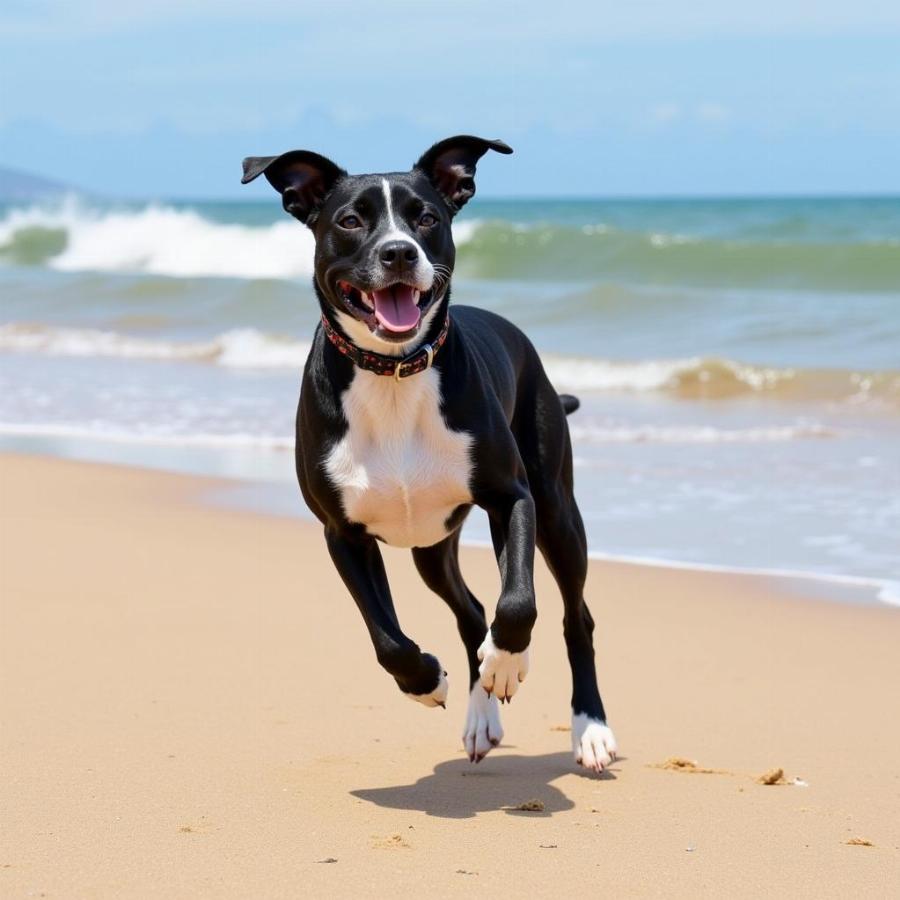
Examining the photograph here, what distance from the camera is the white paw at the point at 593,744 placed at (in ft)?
15.8

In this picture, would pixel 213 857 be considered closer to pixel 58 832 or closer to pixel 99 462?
pixel 58 832

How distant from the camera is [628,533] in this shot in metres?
8.41

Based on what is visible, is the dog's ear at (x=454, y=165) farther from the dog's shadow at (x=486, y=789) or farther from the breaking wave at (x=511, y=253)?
the breaking wave at (x=511, y=253)

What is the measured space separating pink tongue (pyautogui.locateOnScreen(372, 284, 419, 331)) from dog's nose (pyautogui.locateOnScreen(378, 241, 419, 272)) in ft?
0.34

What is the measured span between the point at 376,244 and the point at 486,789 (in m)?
1.53

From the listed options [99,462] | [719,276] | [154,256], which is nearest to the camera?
[99,462]

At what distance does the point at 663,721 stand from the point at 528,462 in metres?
0.96

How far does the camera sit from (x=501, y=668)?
429 cm

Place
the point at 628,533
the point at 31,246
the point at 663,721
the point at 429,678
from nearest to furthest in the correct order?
the point at 429,678 → the point at 663,721 → the point at 628,533 → the point at 31,246

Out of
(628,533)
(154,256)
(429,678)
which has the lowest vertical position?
(429,678)

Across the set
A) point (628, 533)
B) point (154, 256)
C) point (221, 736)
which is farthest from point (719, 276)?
point (221, 736)

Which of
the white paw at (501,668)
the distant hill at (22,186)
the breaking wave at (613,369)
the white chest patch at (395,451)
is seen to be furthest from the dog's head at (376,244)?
the distant hill at (22,186)

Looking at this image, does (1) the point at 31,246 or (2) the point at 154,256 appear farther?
(1) the point at 31,246

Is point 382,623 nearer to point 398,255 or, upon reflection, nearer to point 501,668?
point 501,668
